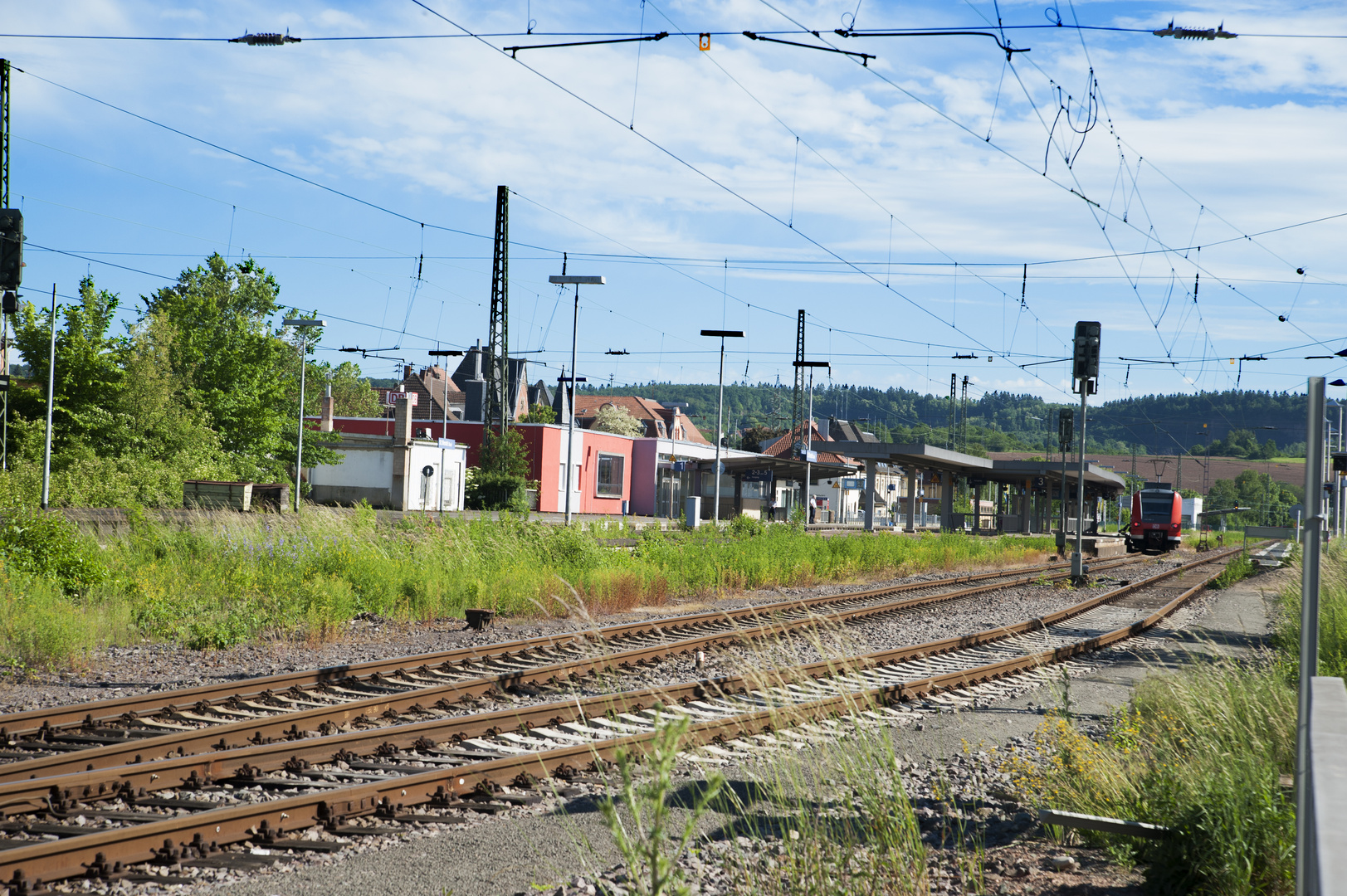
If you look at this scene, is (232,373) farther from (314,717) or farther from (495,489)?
(314,717)

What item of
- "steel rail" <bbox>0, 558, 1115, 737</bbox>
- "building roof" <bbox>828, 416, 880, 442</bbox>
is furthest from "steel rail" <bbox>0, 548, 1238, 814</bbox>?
"building roof" <bbox>828, 416, 880, 442</bbox>

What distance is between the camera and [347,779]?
21.9 ft

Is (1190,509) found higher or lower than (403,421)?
lower

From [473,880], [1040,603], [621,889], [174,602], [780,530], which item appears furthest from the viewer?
[780,530]

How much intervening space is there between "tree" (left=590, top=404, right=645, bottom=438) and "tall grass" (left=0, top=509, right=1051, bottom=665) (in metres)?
78.0

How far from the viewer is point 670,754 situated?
283 cm

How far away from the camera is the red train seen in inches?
2048

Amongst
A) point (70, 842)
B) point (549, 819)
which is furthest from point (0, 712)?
point (549, 819)

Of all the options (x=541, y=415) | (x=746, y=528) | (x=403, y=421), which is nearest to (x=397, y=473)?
(x=403, y=421)

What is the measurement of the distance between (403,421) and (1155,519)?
36650mm

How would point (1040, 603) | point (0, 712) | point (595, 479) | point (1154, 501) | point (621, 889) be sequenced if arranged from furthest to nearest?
point (595, 479) → point (1154, 501) → point (1040, 603) → point (0, 712) → point (621, 889)

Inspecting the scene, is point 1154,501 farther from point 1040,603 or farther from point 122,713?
point 122,713

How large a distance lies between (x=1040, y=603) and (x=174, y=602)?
15.8 meters

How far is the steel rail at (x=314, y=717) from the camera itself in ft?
21.7
